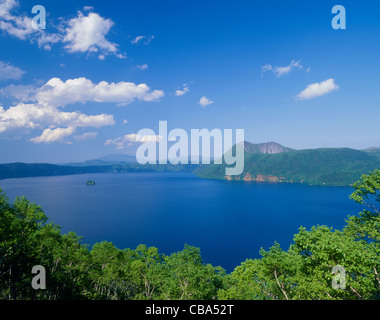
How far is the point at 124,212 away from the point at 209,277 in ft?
322

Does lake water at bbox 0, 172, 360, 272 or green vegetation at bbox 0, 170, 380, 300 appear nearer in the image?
green vegetation at bbox 0, 170, 380, 300

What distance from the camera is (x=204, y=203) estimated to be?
13800cm

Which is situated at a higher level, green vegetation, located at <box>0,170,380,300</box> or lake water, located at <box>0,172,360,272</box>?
green vegetation, located at <box>0,170,380,300</box>

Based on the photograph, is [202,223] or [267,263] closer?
[267,263]

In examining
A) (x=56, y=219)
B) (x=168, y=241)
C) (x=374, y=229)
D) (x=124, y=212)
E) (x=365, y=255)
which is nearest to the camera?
(x=365, y=255)

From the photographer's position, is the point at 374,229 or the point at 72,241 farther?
the point at 72,241

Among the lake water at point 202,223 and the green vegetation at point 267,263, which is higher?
the green vegetation at point 267,263

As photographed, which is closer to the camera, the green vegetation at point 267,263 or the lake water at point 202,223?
the green vegetation at point 267,263

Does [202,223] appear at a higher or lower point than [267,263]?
lower
